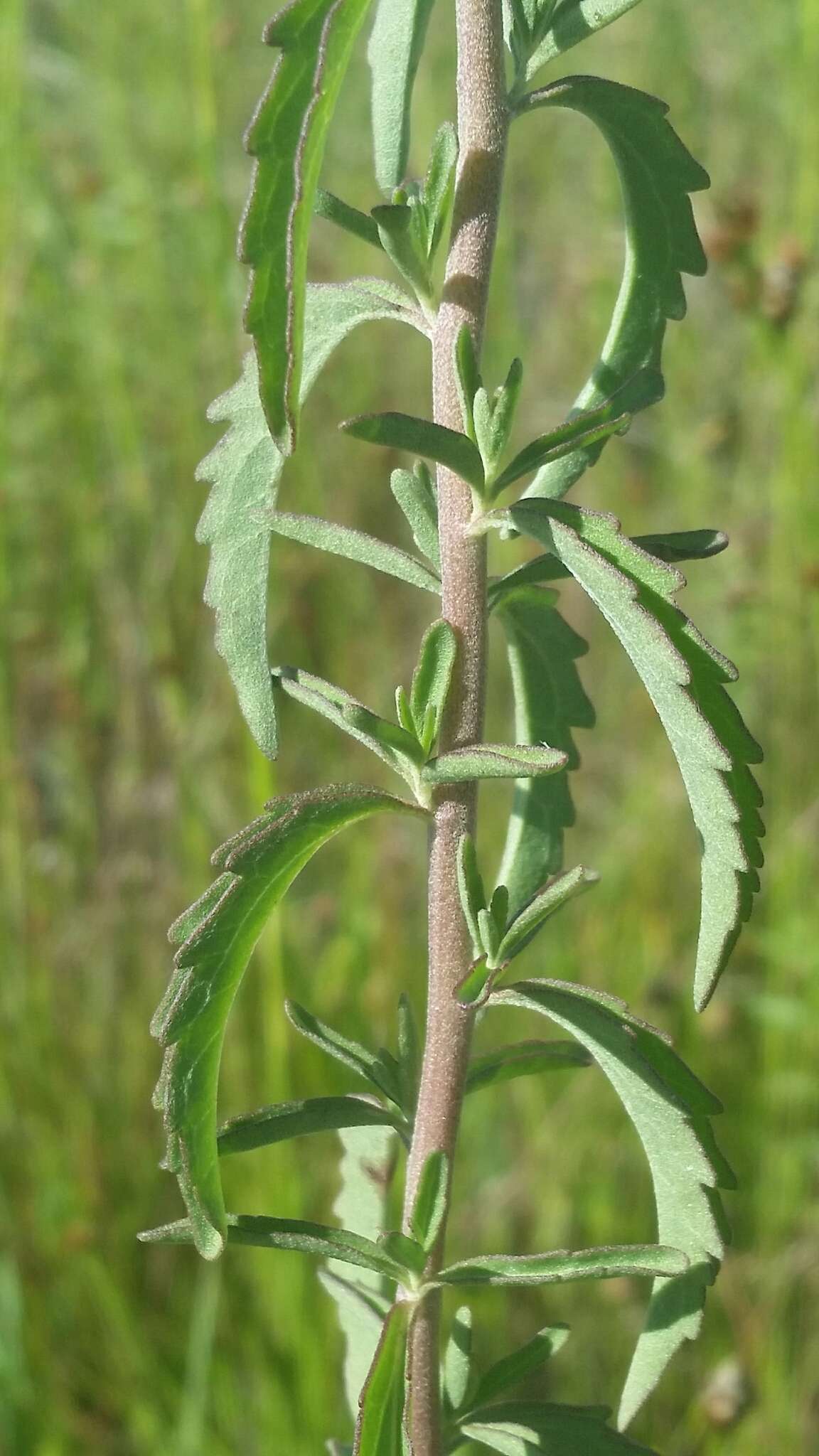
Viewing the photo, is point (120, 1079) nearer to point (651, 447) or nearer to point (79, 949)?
point (79, 949)

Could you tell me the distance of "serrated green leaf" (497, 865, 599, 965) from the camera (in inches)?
29.7

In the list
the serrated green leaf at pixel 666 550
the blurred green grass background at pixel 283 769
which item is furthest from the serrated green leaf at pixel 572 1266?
the blurred green grass background at pixel 283 769

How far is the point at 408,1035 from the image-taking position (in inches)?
A: 32.7

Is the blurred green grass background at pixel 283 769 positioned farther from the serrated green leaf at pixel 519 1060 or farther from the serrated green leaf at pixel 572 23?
the serrated green leaf at pixel 572 23

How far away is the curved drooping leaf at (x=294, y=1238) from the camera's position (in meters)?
0.74

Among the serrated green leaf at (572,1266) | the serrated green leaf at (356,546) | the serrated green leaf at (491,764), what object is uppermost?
the serrated green leaf at (356,546)

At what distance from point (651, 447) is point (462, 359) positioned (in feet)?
7.17

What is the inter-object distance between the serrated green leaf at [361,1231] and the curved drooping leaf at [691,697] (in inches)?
14.2

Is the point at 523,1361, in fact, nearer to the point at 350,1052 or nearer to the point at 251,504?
the point at 350,1052

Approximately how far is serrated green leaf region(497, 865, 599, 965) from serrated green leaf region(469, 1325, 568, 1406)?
27 centimetres

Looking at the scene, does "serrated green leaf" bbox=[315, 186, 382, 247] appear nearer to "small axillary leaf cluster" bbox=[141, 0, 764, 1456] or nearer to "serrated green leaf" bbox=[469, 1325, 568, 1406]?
"small axillary leaf cluster" bbox=[141, 0, 764, 1456]

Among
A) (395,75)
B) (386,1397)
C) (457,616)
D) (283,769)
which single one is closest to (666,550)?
(457,616)

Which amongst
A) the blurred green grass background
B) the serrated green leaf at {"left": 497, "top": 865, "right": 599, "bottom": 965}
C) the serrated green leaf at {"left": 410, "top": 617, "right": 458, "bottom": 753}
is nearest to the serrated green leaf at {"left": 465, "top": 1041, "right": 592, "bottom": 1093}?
the serrated green leaf at {"left": 497, "top": 865, "right": 599, "bottom": 965}

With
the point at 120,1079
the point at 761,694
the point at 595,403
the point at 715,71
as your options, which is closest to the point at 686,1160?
the point at 595,403
